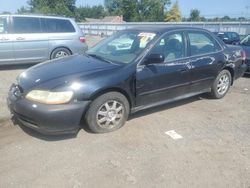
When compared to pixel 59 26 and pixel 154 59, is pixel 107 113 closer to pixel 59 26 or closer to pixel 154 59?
pixel 154 59

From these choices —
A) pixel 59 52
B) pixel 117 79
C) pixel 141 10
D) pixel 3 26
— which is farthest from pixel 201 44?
pixel 141 10

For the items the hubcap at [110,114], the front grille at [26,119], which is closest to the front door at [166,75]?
the hubcap at [110,114]

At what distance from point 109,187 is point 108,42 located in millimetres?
3205

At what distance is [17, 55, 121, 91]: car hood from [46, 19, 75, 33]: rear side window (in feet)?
17.6

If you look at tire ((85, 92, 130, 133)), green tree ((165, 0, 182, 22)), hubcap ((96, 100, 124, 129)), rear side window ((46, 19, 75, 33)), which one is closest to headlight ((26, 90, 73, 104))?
tire ((85, 92, 130, 133))

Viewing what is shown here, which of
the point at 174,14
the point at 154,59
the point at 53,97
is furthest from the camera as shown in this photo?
the point at 174,14

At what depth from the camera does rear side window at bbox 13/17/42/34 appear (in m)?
9.50

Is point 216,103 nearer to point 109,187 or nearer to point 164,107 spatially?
point 164,107

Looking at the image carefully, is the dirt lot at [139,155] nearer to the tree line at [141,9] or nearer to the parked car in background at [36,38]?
the parked car in background at [36,38]

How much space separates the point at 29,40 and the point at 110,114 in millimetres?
6113

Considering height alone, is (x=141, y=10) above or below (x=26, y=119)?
above

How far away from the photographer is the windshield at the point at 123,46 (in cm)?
498

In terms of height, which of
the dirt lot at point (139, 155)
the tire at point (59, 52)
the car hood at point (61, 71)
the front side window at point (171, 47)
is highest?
the front side window at point (171, 47)

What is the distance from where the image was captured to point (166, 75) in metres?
5.14
